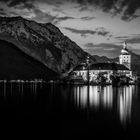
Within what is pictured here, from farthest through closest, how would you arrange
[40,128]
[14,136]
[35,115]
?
[35,115], [40,128], [14,136]

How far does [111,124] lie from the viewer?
36.7 meters

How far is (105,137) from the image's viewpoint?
2914 cm

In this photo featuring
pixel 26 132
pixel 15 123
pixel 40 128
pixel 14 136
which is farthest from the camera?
pixel 15 123

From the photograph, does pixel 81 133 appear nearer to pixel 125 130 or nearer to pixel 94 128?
pixel 94 128

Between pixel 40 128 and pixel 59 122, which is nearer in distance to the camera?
pixel 40 128

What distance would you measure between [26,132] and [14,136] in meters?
2.28

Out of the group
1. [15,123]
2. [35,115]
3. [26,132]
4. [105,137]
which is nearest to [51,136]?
[26,132]

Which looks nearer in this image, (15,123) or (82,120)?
(15,123)

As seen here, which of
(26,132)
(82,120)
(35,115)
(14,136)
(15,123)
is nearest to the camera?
(14,136)

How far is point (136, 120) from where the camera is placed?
1564 inches

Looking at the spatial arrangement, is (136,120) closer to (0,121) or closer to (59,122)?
(59,122)

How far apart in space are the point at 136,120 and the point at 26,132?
1799 centimetres

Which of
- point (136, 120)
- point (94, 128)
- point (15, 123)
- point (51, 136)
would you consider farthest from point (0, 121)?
point (136, 120)

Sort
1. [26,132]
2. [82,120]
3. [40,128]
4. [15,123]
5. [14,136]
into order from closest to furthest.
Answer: [14,136]
[26,132]
[40,128]
[15,123]
[82,120]
